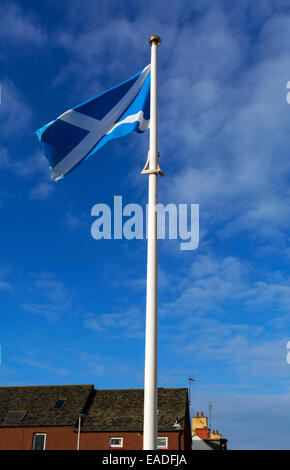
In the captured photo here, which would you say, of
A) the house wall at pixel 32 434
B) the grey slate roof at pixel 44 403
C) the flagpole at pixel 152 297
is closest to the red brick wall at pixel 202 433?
the grey slate roof at pixel 44 403

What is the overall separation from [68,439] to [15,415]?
248 inches

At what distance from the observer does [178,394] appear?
45750 millimetres

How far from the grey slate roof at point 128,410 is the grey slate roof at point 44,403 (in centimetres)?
130

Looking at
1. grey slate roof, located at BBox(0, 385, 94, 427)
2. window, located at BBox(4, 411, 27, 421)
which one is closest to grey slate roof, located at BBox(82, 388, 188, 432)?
grey slate roof, located at BBox(0, 385, 94, 427)

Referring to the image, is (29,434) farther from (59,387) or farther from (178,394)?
(178,394)

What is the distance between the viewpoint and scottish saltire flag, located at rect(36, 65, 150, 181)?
12.4 meters

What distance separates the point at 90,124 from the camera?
12.6 meters

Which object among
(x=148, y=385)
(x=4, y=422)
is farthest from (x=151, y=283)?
(x=4, y=422)

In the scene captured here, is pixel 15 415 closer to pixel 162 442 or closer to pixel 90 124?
pixel 162 442

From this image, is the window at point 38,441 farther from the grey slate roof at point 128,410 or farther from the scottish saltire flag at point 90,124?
the scottish saltire flag at point 90,124

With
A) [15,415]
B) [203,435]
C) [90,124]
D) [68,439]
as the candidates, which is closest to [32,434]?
[15,415]

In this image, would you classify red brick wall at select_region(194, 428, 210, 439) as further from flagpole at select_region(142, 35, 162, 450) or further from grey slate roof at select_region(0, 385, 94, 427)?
flagpole at select_region(142, 35, 162, 450)

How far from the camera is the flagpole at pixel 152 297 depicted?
9000mm
